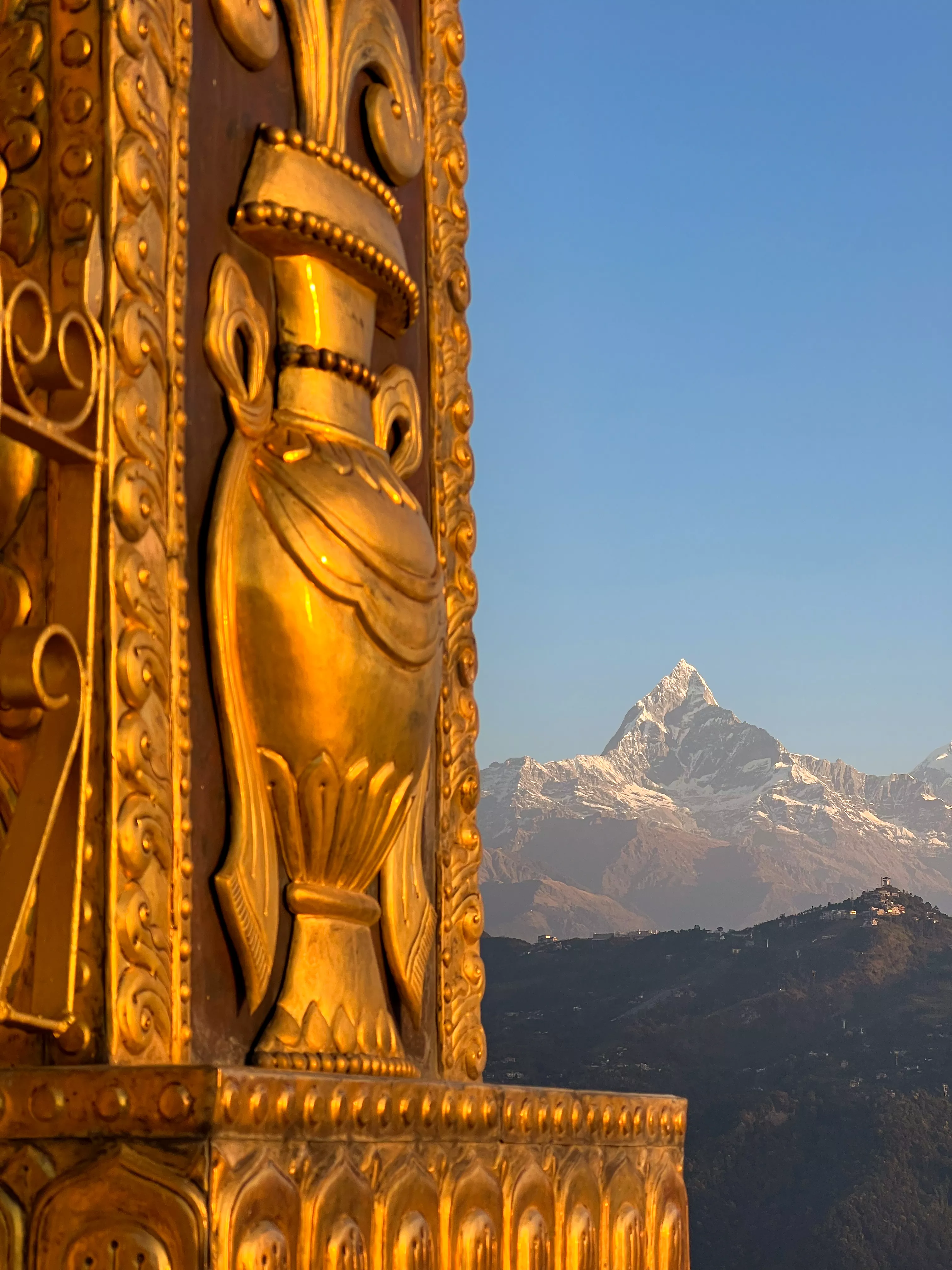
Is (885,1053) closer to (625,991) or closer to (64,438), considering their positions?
(625,991)

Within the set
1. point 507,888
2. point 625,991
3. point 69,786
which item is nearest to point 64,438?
point 69,786

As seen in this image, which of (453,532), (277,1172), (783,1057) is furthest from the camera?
(783,1057)

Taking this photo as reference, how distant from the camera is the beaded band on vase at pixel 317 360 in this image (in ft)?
7.85

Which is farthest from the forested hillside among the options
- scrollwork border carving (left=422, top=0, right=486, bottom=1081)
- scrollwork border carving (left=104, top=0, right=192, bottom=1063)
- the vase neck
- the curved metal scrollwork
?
the curved metal scrollwork

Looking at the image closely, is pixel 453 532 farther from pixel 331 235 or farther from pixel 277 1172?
pixel 277 1172

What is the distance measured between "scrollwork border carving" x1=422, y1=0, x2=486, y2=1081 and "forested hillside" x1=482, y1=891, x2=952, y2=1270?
3867cm

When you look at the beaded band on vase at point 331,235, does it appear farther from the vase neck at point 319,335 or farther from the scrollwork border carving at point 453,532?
the scrollwork border carving at point 453,532

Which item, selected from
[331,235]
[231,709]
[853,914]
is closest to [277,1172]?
[231,709]

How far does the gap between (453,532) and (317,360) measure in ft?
2.11

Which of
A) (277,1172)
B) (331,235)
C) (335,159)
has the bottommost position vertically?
(277,1172)

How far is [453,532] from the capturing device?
2982 millimetres

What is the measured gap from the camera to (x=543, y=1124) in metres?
2.34

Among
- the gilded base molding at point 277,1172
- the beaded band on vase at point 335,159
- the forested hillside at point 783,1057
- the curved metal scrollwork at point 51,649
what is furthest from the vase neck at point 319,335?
the forested hillside at point 783,1057

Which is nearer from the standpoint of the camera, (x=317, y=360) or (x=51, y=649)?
(x=51, y=649)
